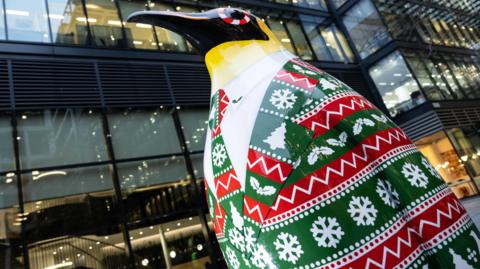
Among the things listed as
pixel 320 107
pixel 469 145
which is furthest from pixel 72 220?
pixel 469 145

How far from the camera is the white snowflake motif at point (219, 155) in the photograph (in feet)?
3.93

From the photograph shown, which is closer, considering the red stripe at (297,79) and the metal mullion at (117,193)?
the red stripe at (297,79)

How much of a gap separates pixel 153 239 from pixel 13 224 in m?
2.57

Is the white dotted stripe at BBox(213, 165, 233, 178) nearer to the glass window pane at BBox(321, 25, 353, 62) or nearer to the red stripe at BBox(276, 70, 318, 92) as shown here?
the red stripe at BBox(276, 70, 318, 92)

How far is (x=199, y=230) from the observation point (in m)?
8.27

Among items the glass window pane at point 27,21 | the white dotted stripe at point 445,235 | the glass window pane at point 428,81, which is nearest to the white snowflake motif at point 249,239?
the white dotted stripe at point 445,235

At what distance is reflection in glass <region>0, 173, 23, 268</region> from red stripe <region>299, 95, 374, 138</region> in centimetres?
694

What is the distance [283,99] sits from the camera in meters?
1.17

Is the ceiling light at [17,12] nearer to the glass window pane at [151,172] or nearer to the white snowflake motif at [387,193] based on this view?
the glass window pane at [151,172]

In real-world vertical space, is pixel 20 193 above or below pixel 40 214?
above

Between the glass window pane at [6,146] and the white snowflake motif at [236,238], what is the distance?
Result: 23.5 ft

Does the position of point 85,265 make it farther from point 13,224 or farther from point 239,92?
point 239,92

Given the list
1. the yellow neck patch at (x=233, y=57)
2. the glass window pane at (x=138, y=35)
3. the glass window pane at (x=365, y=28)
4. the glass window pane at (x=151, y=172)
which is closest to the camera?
the yellow neck patch at (x=233, y=57)

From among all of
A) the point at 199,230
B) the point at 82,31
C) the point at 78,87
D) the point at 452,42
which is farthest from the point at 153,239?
the point at 452,42
